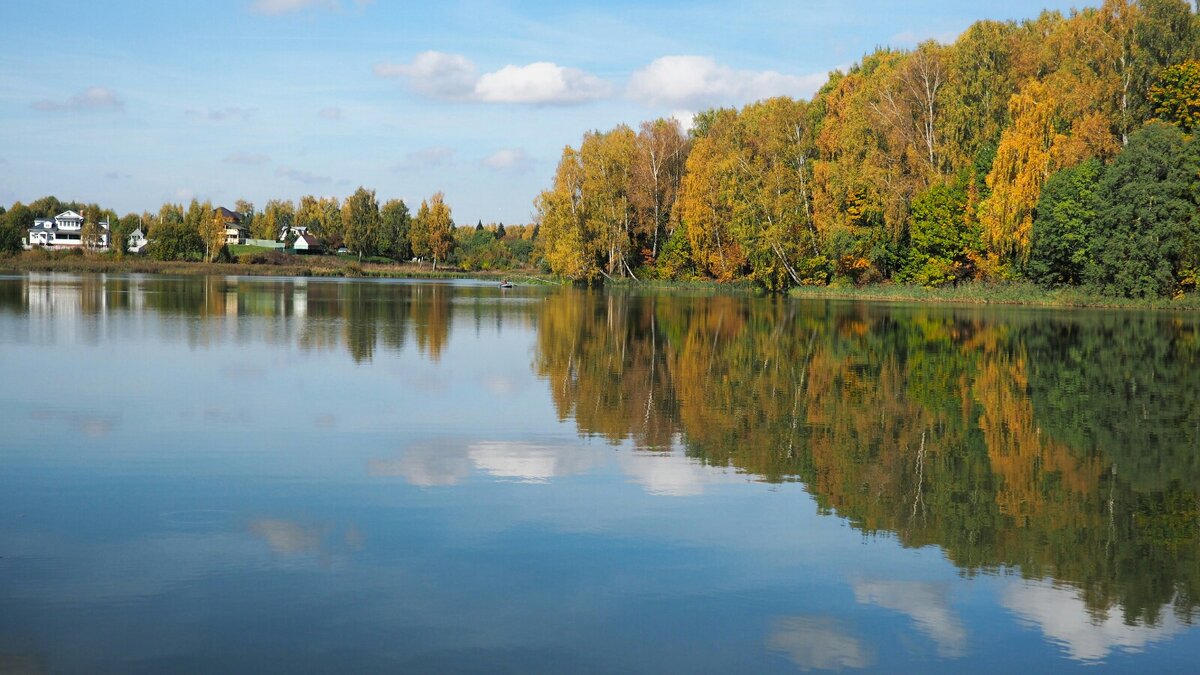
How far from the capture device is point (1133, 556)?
9547 mm

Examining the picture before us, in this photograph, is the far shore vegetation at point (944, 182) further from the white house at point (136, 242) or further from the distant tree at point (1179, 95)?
the white house at point (136, 242)

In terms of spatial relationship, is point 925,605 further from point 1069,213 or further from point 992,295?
point 992,295

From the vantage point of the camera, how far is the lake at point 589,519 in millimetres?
7195

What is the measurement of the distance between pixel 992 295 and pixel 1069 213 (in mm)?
7690

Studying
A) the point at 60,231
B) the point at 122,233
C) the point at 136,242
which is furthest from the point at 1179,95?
the point at 60,231

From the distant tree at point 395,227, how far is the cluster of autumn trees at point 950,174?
69.1 m

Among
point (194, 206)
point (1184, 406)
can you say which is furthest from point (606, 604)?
point (194, 206)

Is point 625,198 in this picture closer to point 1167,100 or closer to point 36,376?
point 1167,100

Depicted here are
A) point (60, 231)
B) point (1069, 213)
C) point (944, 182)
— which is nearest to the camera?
point (1069, 213)

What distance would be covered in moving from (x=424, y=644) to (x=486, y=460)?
645 centimetres

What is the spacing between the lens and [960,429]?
16594mm

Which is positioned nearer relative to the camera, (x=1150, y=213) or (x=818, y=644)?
(x=818, y=644)

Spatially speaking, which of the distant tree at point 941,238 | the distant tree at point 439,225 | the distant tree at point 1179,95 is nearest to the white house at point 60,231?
the distant tree at point 439,225

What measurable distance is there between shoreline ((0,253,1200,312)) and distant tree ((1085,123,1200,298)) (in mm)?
1548
